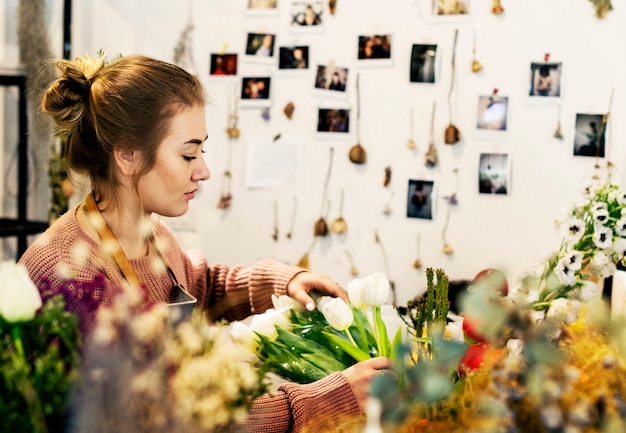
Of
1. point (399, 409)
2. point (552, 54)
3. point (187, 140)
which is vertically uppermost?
point (552, 54)

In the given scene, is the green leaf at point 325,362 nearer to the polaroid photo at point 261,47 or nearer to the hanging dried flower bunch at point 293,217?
the hanging dried flower bunch at point 293,217

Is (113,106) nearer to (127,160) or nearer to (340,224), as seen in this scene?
(127,160)

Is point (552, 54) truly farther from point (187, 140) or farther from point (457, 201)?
point (187, 140)

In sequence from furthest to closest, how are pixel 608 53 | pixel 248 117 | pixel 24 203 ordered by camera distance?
1. pixel 24 203
2. pixel 248 117
3. pixel 608 53

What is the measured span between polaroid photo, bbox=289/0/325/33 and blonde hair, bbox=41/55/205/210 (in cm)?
156

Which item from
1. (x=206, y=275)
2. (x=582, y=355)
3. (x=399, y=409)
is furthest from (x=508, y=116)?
(x=399, y=409)

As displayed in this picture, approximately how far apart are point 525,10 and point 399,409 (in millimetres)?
2406

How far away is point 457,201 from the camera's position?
281 centimetres

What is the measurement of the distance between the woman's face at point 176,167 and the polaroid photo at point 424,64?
1491mm

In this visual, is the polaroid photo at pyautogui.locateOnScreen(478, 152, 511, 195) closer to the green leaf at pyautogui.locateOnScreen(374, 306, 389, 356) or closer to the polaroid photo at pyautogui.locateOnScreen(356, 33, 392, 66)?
the polaroid photo at pyautogui.locateOnScreen(356, 33, 392, 66)

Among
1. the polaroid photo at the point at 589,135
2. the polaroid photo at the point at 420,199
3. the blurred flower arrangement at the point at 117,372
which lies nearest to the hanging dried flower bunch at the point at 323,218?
the polaroid photo at the point at 420,199

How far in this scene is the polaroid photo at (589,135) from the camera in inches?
103

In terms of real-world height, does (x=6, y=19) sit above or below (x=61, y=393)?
above

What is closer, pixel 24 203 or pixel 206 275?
pixel 206 275
